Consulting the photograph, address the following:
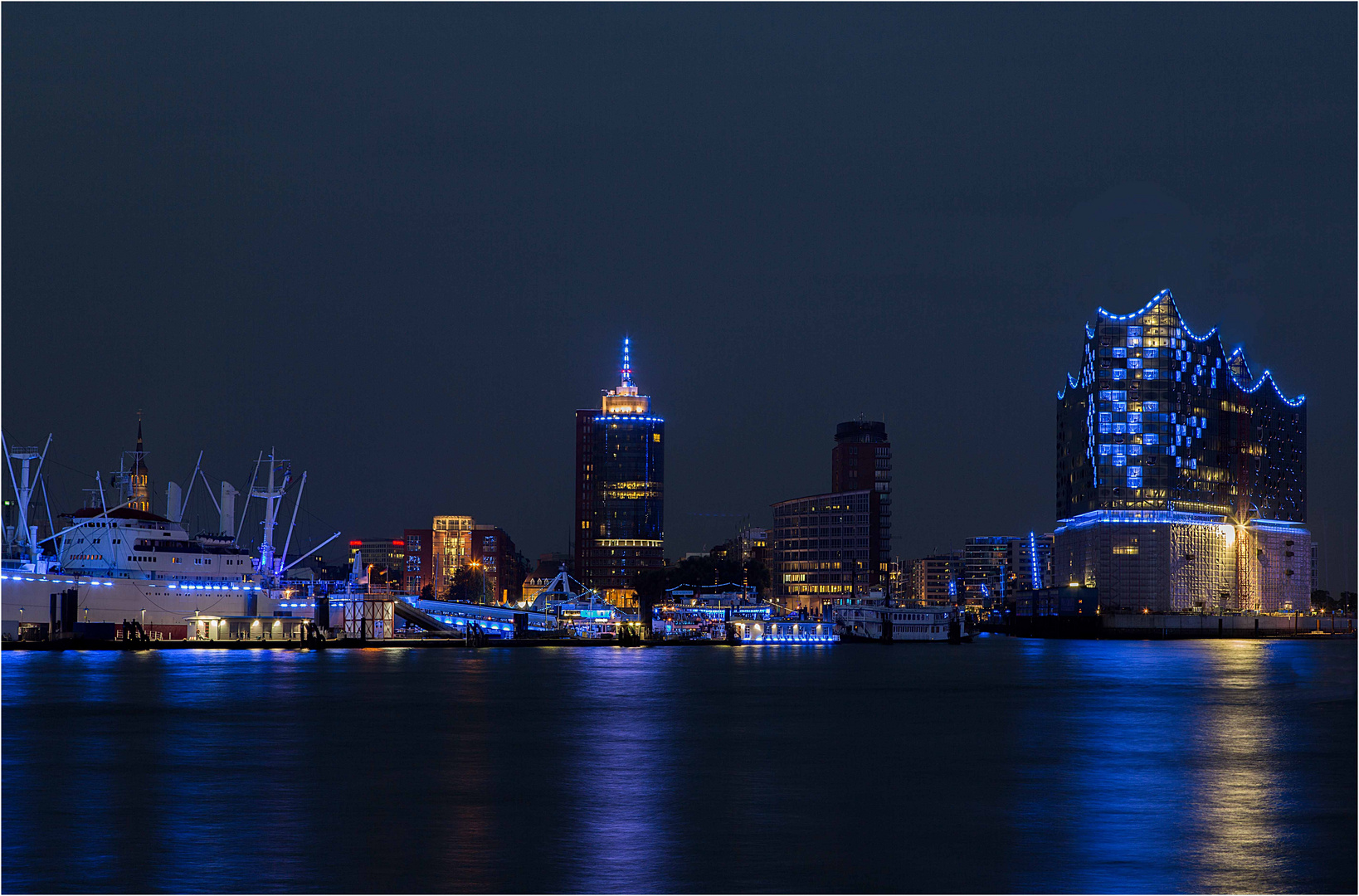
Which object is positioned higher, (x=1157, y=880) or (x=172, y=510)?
(x=172, y=510)

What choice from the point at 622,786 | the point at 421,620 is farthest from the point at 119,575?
the point at 622,786

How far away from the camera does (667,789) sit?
4012cm

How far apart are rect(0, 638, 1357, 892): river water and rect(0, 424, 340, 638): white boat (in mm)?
59184

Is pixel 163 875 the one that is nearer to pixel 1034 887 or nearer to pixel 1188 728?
pixel 1034 887

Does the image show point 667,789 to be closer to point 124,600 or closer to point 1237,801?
point 1237,801

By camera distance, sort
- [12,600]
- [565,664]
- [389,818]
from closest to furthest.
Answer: [389,818]
[565,664]
[12,600]

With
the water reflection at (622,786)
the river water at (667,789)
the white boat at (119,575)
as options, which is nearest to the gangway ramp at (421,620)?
the white boat at (119,575)

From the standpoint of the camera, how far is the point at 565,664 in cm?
12081

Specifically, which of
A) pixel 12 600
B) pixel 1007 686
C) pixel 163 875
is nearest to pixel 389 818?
pixel 163 875

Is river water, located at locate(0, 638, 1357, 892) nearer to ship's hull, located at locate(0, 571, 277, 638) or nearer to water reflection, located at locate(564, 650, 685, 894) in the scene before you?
water reflection, located at locate(564, 650, 685, 894)

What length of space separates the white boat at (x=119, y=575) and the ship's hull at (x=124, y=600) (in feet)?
0.25

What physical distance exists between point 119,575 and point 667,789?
122 m

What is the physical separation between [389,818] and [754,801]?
8694 mm

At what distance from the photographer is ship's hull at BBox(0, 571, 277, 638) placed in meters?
142
